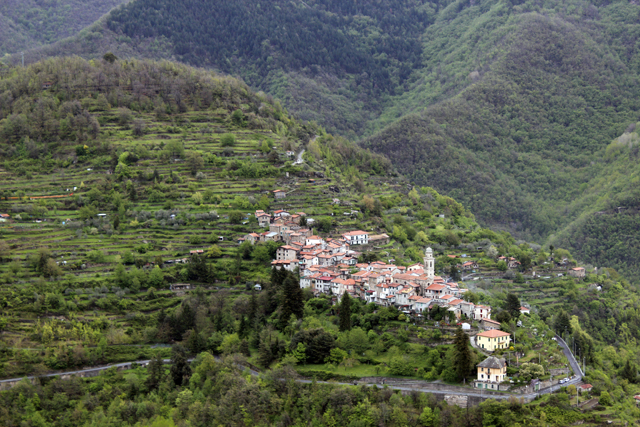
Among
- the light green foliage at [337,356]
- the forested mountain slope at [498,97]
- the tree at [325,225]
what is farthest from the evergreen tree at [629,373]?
the forested mountain slope at [498,97]

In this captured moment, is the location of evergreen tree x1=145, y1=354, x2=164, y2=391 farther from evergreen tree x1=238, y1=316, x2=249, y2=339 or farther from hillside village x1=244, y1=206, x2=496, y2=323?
hillside village x1=244, y1=206, x2=496, y2=323

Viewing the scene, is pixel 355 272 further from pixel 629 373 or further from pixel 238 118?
pixel 238 118

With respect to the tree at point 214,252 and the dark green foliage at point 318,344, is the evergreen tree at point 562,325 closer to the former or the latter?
the dark green foliage at point 318,344

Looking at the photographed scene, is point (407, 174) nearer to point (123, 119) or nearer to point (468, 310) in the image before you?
point (123, 119)

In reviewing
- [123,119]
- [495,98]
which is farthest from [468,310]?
[495,98]

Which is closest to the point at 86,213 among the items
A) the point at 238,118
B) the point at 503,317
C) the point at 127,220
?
the point at 127,220
